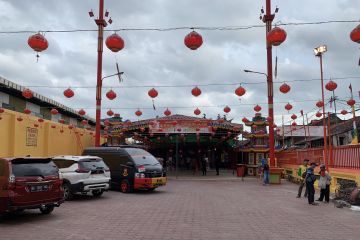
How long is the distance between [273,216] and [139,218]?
12.8 feet

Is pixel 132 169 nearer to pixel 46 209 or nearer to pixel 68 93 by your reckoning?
pixel 68 93

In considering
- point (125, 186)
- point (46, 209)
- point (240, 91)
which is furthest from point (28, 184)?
point (240, 91)

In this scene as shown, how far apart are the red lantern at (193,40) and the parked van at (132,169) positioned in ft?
24.3

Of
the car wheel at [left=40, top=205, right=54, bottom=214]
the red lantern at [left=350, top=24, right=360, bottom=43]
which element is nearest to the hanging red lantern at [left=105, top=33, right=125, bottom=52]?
the car wheel at [left=40, top=205, right=54, bottom=214]

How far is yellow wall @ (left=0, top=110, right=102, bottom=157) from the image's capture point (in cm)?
1931

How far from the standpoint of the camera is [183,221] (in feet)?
35.0

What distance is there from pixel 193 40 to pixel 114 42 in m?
3.01

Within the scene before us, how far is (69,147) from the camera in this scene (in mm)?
28562

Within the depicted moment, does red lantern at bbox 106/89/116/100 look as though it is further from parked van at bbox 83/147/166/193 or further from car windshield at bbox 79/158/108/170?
car windshield at bbox 79/158/108/170

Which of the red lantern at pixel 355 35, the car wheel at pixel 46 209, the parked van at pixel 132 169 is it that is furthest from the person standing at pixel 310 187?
the car wheel at pixel 46 209

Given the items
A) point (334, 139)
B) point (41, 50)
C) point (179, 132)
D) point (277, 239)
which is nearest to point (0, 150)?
point (41, 50)

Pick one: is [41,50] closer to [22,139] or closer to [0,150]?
[0,150]

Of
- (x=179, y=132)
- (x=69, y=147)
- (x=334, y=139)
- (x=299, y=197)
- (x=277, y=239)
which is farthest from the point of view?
(x=334, y=139)

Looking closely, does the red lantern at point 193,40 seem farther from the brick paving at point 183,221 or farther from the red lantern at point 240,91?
the red lantern at point 240,91
